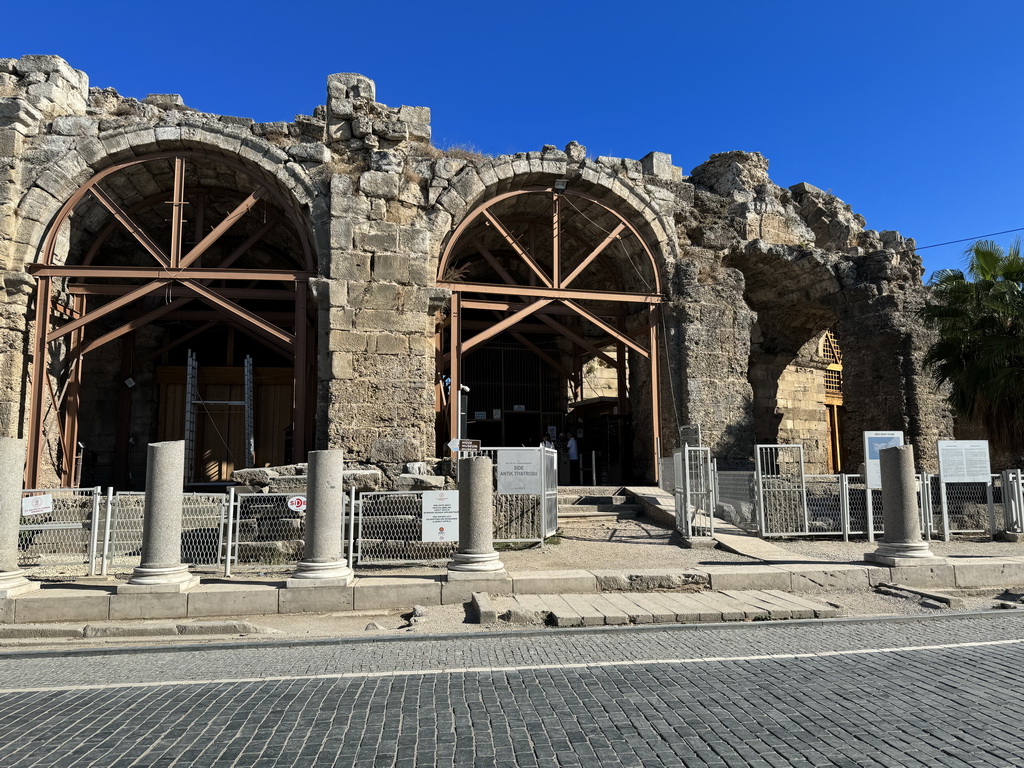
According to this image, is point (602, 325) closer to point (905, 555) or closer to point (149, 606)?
point (905, 555)

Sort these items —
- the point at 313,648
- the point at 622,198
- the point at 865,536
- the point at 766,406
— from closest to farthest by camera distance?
1. the point at 313,648
2. the point at 865,536
3. the point at 622,198
4. the point at 766,406

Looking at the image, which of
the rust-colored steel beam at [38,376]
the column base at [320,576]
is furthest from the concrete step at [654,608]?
the rust-colored steel beam at [38,376]

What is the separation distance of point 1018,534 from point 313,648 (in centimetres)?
1134

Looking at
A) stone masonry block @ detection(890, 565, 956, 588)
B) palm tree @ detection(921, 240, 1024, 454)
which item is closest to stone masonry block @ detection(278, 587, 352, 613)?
stone masonry block @ detection(890, 565, 956, 588)

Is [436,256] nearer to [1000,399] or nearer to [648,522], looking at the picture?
[648,522]

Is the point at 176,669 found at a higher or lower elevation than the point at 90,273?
lower

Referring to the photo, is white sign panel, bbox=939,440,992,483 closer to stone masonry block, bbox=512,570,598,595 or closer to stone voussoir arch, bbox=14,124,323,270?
stone masonry block, bbox=512,570,598,595

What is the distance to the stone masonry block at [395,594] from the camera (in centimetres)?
726

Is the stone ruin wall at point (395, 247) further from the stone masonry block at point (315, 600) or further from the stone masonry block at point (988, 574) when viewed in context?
the stone masonry block at point (988, 574)

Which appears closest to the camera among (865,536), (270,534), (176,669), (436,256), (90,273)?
(176,669)

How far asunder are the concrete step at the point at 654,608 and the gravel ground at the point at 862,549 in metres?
2.53

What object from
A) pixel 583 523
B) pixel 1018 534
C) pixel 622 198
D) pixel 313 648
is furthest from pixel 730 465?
pixel 313 648

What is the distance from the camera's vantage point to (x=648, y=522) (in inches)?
464

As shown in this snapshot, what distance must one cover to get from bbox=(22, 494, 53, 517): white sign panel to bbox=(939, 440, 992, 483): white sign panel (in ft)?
41.7
